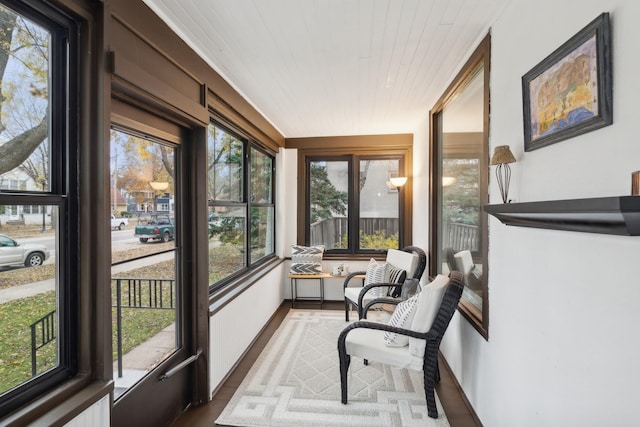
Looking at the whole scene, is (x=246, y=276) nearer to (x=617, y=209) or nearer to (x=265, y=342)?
(x=265, y=342)

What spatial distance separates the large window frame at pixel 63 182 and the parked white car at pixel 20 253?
0.21 ft

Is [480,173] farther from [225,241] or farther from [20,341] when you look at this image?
[20,341]

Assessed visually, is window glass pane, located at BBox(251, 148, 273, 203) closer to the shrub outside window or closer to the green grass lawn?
the shrub outside window

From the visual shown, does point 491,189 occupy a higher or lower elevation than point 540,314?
higher

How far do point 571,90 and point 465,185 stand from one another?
137cm

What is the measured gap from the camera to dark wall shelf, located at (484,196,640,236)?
0.69m

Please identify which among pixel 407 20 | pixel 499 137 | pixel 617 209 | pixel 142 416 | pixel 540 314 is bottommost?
pixel 142 416

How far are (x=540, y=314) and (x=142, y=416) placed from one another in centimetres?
210

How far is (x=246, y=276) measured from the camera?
3.30 m

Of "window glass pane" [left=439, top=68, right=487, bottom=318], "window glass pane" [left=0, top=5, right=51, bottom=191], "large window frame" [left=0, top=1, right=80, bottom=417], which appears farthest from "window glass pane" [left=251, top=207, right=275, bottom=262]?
"window glass pane" [left=0, top=5, right=51, bottom=191]

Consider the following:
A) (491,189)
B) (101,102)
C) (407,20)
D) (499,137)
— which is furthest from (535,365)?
(101,102)

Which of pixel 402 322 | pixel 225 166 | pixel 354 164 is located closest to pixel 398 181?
pixel 354 164

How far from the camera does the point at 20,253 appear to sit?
1.15 m

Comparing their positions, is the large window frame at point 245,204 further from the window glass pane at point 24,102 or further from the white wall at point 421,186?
the white wall at point 421,186
